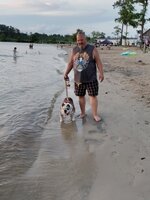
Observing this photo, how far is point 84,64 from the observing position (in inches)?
318

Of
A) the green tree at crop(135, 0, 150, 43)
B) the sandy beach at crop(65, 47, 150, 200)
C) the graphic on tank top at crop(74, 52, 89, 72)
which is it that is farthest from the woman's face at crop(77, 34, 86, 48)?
the green tree at crop(135, 0, 150, 43)

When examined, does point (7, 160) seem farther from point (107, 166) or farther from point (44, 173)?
point (107, 166)

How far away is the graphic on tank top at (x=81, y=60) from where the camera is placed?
26.4 ft

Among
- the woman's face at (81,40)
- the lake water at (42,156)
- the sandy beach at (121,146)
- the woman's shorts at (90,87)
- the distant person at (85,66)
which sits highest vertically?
the woman's face at (81,40)

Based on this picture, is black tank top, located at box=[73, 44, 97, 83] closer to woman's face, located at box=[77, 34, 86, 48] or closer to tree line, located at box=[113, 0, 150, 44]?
woman's face, located at box=[77, 34, 86, 48]

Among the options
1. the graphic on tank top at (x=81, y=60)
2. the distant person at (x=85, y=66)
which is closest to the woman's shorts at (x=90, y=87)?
the distant person at (x=85, y=66)

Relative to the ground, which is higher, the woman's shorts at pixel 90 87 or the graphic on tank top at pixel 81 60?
the graphic on tank top at pixel 81 60

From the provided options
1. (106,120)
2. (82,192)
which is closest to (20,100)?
(106,120)

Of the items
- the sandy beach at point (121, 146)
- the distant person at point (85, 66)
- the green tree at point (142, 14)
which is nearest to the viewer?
the sandy beach at point (121, 146)

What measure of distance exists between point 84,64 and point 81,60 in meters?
0.10

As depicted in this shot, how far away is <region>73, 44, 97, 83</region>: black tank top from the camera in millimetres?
8047

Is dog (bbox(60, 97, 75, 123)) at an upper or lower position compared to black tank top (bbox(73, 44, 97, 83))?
lower

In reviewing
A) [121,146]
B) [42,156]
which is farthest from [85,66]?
[42,156]

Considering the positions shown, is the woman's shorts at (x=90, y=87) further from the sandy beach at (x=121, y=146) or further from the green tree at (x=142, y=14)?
the green tree at (x=142, y=14)
